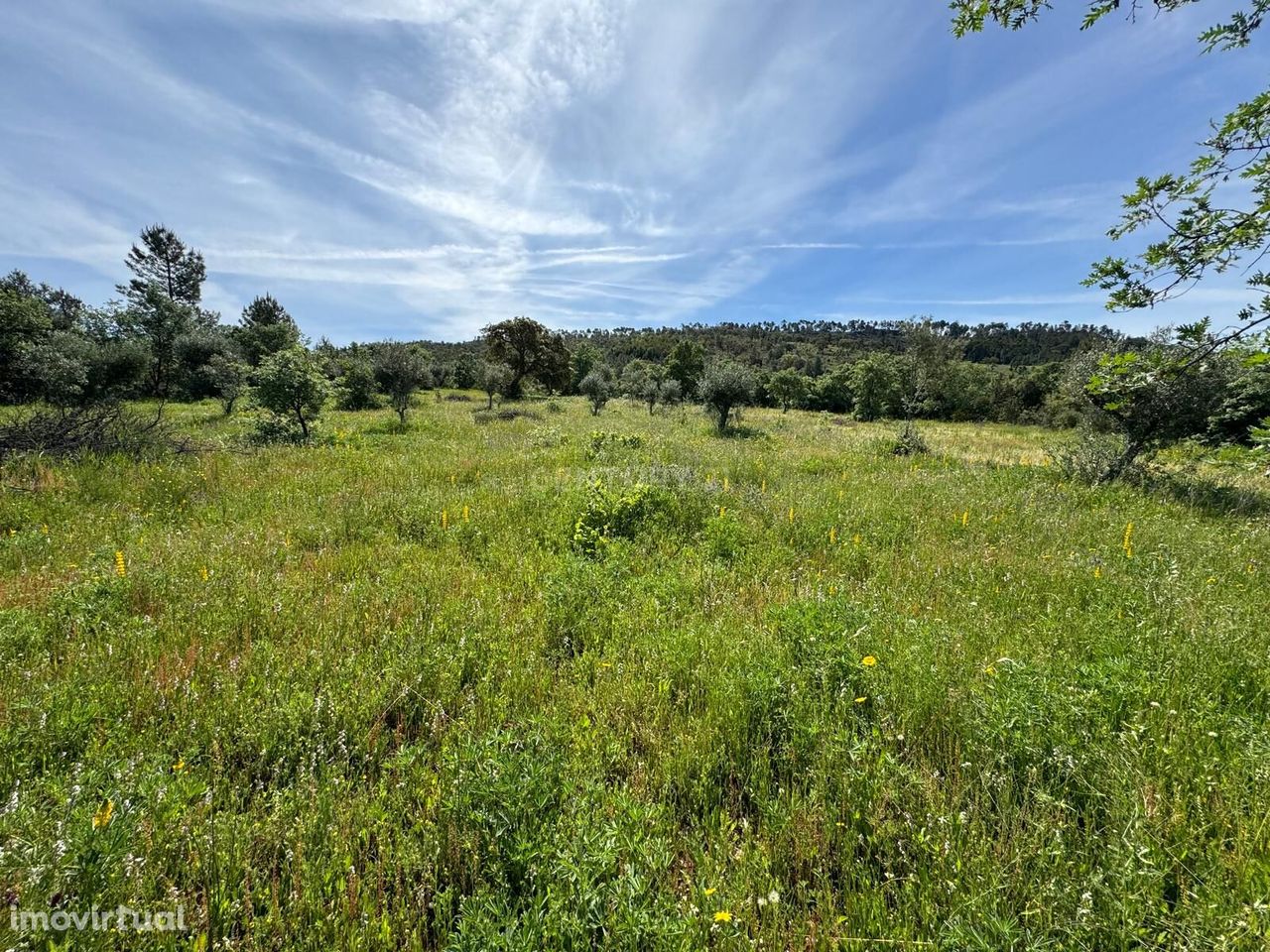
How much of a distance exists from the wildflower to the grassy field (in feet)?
0.05

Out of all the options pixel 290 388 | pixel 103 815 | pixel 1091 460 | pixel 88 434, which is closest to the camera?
pixel 103 815

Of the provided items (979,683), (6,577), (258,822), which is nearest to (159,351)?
(6,577)

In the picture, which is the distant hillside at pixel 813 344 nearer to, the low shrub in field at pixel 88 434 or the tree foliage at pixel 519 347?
A: the tree foliage at pixel 519 347

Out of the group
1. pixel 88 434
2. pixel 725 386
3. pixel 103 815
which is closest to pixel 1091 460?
pixel 725 386

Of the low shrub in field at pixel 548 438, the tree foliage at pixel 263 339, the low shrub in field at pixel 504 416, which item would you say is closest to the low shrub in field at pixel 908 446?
the low shrub in field at pixel 548 438

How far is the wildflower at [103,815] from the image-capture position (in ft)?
6.18

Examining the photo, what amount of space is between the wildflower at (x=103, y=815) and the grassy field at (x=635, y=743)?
2 centimetres

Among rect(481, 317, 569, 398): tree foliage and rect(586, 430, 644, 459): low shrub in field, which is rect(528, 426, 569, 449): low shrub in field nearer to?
rect(586, 430, 644, 459): low shrub in field

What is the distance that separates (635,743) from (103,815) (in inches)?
98.3

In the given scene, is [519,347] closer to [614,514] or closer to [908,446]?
[908,446]

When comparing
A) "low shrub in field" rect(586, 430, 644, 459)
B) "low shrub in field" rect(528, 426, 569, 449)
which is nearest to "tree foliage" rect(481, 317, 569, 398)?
"low shrub in field" rect(528, 426, 569, 449)

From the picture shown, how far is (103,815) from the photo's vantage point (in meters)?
1.97

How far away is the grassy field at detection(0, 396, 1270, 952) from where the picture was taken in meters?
1.76

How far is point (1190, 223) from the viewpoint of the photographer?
3.21 meters
